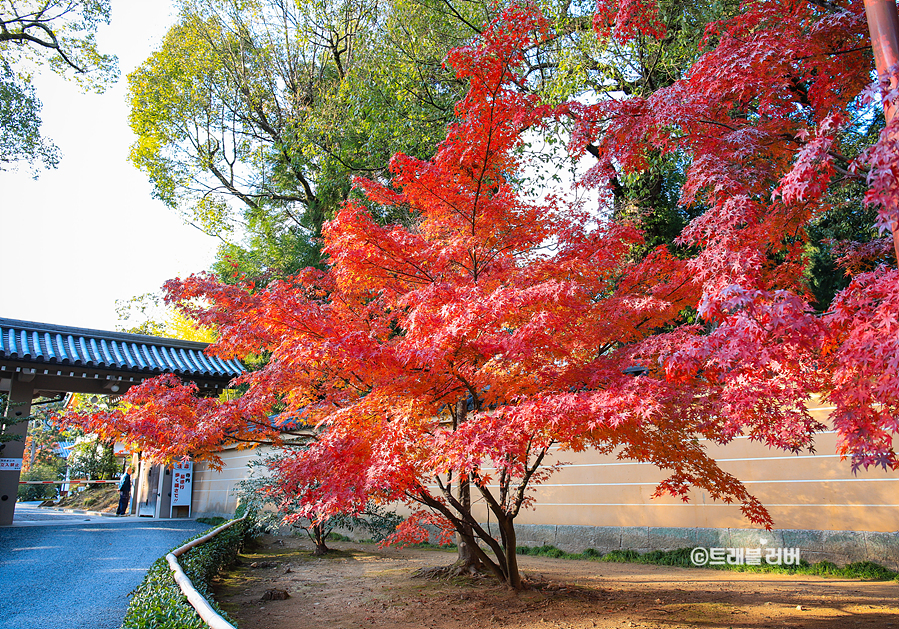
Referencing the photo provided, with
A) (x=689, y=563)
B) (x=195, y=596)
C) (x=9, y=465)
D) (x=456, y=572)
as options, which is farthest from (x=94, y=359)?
(x=689, y=563)

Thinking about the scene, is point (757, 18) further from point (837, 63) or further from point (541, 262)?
point (541, 262)

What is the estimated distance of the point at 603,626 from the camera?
5094mm

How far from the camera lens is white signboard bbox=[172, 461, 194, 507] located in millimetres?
16422

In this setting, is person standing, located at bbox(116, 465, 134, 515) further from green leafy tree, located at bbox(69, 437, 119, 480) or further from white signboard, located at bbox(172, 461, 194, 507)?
green leafy tree, located at bbox(69, 437, 119, 480)

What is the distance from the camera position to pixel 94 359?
12.3 metres

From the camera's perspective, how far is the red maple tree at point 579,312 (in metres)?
3.36

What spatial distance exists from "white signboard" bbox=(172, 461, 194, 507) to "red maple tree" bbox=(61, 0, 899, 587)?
1202cm

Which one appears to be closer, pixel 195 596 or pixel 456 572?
pixel 195 596

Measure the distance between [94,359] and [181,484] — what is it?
6.03 meters

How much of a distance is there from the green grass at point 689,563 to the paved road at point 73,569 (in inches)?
255

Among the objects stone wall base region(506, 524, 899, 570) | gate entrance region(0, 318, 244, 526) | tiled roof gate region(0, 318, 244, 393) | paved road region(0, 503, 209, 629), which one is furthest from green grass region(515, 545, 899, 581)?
tiled roof gate region(0, 318, 244, 393)

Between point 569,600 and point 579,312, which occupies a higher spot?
point 579,312

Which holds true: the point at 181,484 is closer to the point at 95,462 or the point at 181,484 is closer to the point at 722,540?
the point at 95,462

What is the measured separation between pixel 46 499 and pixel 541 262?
32408 mm
